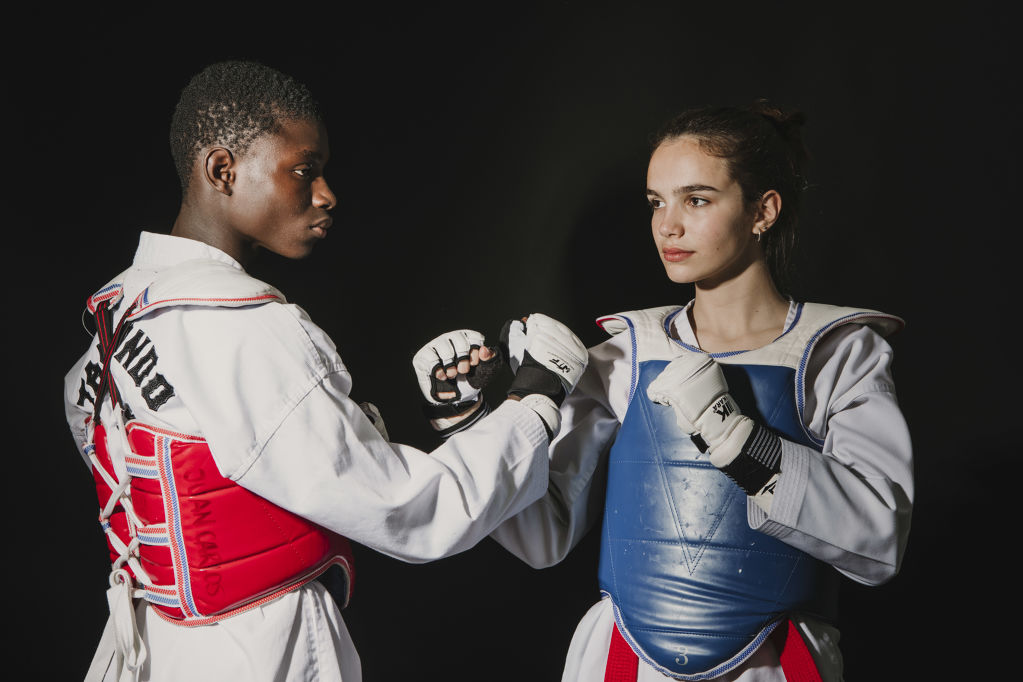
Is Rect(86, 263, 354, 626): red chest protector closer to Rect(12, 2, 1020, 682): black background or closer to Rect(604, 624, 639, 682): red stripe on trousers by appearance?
Rect(604, 624, 639, 682): red stripe on trousers

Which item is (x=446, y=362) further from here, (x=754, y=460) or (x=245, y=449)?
(x=754, y=460)

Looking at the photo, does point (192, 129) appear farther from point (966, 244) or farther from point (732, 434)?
point (966, 244)

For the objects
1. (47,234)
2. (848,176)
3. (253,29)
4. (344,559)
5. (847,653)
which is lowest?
(847,653)

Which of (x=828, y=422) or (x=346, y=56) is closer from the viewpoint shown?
(x=828, y=422)

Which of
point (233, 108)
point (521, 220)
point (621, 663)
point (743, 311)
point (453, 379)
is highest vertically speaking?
point (233, 108)

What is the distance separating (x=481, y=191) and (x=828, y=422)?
1231 millimetres

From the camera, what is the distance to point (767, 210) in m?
1.80

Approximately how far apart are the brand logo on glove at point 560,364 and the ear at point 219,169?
66cm

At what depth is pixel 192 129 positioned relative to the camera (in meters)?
1.63

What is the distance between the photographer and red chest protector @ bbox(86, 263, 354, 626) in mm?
1487

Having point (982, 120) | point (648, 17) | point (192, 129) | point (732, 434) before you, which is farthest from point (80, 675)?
point (982, 120)

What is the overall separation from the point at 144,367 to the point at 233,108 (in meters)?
0.48

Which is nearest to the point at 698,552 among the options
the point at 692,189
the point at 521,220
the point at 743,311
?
the point at 743,311

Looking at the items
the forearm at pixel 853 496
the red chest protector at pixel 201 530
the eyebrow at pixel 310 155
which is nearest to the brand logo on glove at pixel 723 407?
the forearm at pixel 853 496
